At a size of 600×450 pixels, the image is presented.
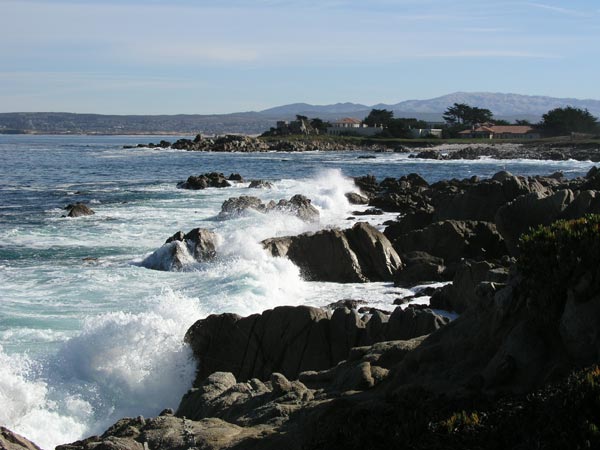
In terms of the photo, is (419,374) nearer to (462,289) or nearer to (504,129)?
(462,289)

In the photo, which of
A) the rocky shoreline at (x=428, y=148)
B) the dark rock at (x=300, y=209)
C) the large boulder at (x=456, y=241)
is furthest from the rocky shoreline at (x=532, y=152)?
the large boulder at (x=456, y=241)

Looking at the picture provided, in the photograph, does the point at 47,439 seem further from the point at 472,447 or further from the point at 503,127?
the point at 503,127

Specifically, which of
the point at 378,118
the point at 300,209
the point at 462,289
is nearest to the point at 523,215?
the point at 462,289

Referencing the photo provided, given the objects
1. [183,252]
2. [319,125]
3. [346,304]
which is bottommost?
[346,304]

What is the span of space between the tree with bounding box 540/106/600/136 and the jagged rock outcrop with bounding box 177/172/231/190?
104m

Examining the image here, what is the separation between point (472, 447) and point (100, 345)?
1011 cm

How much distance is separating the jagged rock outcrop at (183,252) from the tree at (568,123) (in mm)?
133342

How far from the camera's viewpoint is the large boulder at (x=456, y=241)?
25.0 metres

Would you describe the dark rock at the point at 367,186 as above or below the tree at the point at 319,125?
below

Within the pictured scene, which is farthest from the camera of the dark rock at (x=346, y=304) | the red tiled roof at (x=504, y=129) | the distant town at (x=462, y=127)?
the red tiled roof at (x=504, y=129)

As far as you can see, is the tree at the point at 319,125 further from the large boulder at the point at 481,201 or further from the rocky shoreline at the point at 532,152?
the large boulder at the point at 481,201

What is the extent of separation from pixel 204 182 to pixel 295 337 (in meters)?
45.3

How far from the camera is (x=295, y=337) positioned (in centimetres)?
1446

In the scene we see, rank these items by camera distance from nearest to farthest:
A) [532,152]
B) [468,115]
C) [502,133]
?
[532,152], [502,133], [468,115]
